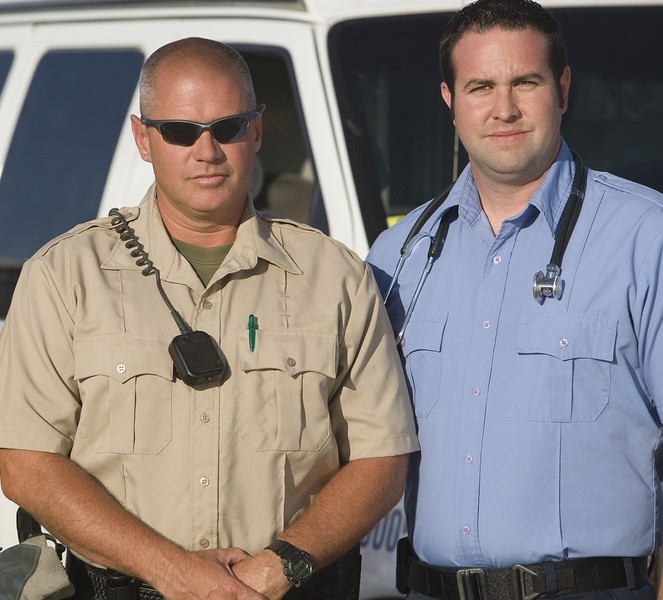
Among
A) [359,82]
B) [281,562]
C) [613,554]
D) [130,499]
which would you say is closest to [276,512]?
[281,562]

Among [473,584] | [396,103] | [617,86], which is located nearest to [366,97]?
[396,103]

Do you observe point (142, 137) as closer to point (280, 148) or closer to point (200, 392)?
point (200, 392)

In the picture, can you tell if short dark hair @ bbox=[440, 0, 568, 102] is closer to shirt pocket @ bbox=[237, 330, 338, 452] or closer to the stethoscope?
the stethoscope

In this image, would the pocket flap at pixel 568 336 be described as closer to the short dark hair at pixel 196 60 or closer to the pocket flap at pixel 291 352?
the pocket flap at pixel 291 352

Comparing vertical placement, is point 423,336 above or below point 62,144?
below

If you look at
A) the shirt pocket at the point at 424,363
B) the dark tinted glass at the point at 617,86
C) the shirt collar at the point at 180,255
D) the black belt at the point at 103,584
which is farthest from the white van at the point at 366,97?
the black belt at the point at 103,584

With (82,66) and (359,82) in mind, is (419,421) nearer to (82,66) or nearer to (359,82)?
(359,82)

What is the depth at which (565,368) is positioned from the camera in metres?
3.19

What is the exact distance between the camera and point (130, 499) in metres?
3.15

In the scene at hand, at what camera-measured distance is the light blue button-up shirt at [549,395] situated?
10.3ft

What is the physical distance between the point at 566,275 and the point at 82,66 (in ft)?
8.12

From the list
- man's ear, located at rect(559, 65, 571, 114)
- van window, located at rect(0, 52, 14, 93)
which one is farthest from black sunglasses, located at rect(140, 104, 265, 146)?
van window, located at rect(0, 52, 14, 93)

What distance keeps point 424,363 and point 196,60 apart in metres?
0.98

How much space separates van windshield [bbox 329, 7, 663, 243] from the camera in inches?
174
